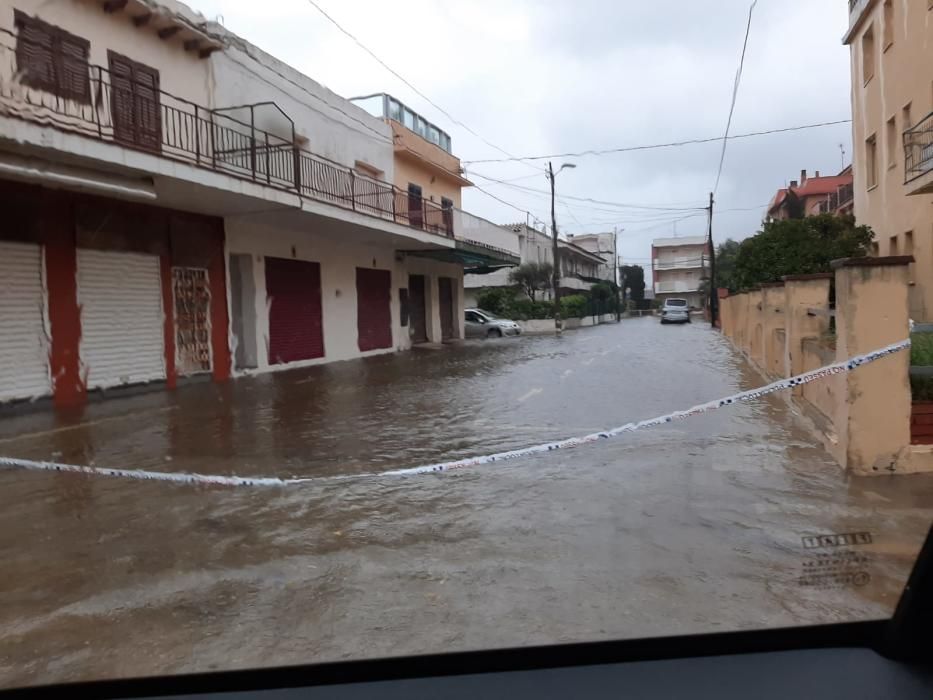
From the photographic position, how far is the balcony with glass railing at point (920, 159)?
545 inches

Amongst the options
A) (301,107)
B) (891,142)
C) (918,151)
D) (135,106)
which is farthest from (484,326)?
(135,106)

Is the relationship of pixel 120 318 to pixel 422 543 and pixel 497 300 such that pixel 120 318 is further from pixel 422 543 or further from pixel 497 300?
pixel 497 300

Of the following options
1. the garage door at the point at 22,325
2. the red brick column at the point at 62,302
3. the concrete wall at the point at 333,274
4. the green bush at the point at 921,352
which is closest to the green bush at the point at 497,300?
the concrete wall at the point at 333,274

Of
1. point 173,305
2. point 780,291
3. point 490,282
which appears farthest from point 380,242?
point 490,282

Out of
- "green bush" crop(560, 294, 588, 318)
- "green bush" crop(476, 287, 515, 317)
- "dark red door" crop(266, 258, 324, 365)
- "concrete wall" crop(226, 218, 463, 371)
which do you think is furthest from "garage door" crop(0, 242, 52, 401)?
"green bush" crop(560, 294, 588, 318)

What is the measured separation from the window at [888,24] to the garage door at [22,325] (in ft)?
66.2

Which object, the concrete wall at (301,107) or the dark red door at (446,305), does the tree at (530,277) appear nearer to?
the dark red door at (446,305)

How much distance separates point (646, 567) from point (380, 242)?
19885 millimetres

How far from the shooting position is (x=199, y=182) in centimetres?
1234

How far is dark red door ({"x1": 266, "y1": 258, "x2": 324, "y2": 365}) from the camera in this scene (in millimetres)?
17922

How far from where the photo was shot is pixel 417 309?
2833 cm

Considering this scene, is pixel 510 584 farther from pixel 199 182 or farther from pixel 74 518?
pixel 199 182

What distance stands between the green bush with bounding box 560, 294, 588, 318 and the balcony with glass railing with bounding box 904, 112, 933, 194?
2931 cm

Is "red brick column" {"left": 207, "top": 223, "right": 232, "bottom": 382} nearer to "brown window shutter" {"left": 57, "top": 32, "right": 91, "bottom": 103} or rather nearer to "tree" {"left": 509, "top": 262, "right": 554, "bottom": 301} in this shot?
"brown window shutter" {"left": 57, "top": 32, "right": 91, "bottom": 103}
